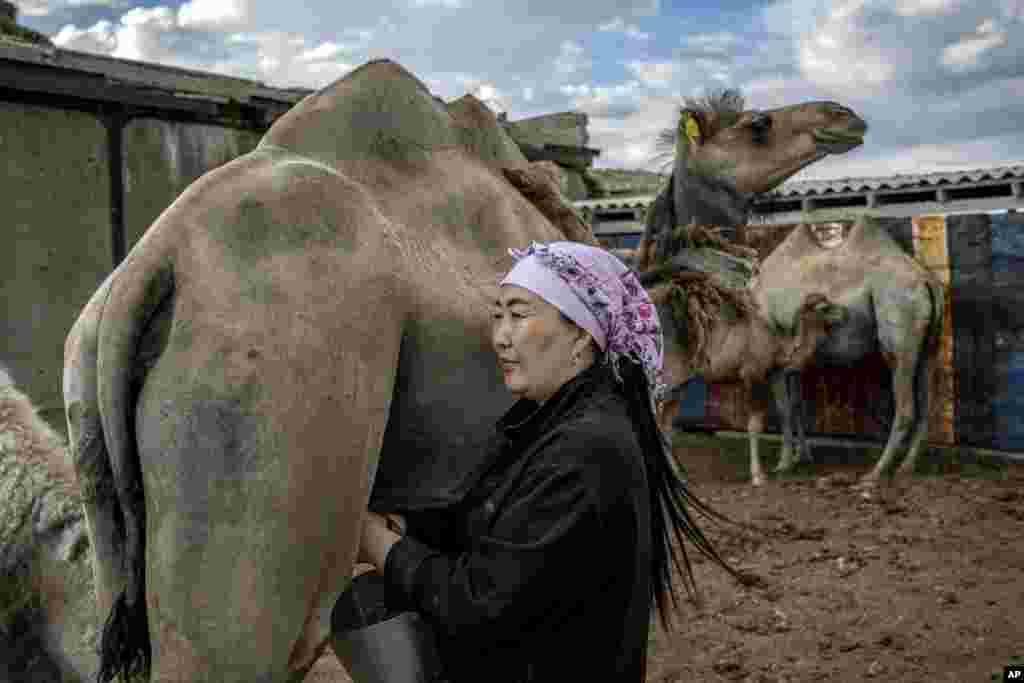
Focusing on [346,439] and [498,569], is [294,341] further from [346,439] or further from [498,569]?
[498,569]

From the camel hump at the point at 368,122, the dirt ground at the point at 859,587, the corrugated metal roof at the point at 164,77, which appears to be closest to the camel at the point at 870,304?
the dirt ground at the point at 859,587

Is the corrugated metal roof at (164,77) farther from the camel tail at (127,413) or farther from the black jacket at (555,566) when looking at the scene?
the black jacket at (555,566)

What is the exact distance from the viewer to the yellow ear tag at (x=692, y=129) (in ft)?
19.0

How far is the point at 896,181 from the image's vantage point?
1195 centimetres

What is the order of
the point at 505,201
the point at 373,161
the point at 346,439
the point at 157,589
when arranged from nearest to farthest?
the point at 157,589, the point at 346,439, the point at 373,161, the point at 505,201

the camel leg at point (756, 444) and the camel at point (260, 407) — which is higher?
the camel at point (260, 407)

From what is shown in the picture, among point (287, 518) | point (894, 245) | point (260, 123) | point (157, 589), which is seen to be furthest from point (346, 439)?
point (894, 245)

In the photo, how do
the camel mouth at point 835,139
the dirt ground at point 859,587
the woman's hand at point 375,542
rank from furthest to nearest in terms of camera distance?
1. the camel mouth at point 835,139
2. the dirt ground at point 859,587
3. the woman's hand at point 375,542

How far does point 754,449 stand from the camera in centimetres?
921

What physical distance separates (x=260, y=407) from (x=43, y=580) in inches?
43.5

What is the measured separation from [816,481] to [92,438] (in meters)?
7.83

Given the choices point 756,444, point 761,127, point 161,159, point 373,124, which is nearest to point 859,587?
point 761,127

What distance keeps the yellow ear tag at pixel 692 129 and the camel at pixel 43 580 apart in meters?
4.09

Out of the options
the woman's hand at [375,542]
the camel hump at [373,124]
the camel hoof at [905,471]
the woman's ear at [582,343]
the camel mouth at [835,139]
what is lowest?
the camel hoof at [905,471]
